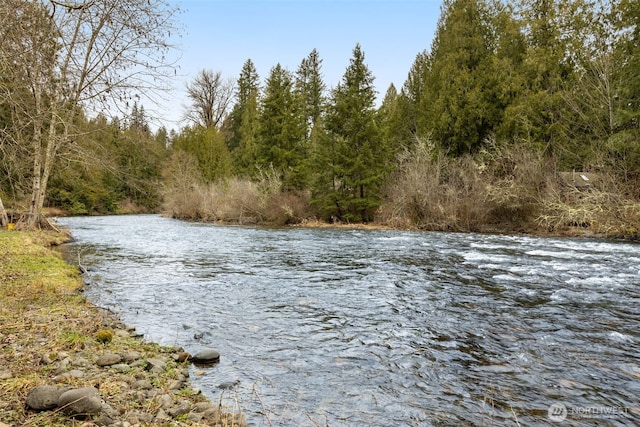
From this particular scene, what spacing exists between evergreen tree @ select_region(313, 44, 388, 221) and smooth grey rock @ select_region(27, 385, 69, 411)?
77.5ft

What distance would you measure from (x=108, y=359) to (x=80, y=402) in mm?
1499

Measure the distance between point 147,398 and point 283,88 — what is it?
31.7 m

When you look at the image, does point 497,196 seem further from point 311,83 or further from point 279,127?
point 311,83

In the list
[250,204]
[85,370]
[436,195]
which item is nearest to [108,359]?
[85,370]

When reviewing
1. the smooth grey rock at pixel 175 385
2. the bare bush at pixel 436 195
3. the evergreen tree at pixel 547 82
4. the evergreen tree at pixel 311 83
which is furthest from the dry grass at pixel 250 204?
the smooth grey rock at pixel 175 385

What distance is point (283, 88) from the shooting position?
108ft

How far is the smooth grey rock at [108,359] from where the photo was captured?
4.39 metres

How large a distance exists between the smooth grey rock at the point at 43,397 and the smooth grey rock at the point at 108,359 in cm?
128

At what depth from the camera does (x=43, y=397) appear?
305 centimetres

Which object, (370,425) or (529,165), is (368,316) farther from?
(529,165)

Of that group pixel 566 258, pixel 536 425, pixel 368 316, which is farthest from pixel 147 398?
pixel 566 258

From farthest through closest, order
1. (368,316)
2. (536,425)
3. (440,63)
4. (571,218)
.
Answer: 1. (440,63)
2. (571,218)
3. (368,316)
4. (536,425)

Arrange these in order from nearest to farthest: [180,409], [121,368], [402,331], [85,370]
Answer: [180,409], [85,370], [121,368], [402,331]
